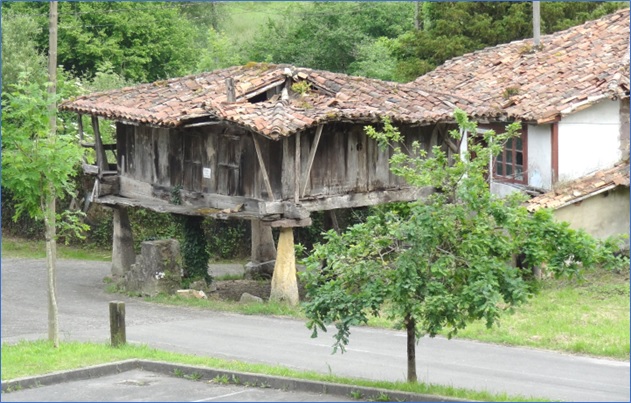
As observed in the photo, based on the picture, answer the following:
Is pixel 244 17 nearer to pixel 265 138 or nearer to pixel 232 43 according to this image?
pixel 232 43

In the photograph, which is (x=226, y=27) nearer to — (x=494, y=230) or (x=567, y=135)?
(x=567, y=135)

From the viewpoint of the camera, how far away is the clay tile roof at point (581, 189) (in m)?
23.1

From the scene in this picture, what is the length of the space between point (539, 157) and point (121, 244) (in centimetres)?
968

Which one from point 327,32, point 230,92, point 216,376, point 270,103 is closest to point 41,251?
point 230,92

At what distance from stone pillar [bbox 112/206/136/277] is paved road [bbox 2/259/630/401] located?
5.94ft

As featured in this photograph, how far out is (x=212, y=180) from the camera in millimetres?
22625

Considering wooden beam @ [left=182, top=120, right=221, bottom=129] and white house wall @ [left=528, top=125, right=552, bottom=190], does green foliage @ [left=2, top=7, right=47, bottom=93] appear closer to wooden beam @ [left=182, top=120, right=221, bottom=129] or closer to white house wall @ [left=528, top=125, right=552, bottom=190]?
wooden beam @ [left=182, top=120, right=221, bottom=129]

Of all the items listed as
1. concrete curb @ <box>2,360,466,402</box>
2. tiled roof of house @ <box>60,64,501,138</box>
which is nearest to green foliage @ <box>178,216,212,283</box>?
tiled roof of house @ <box>60,64,501,138</box>

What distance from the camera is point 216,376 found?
1423cm

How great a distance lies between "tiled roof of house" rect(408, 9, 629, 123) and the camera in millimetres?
24453

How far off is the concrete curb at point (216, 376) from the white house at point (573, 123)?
34.3ft

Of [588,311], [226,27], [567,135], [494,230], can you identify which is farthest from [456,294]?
[226,27]

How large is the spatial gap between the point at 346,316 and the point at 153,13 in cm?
3097

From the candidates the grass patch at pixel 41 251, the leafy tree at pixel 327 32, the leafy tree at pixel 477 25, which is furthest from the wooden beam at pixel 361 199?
the leafy tree at pixel 327 32
